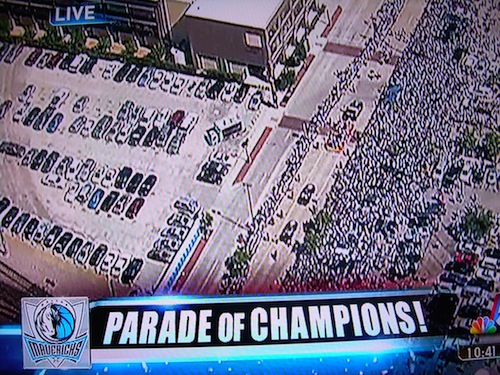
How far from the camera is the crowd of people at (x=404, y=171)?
2084mm

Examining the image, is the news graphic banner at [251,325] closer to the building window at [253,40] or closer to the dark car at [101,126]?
the dark car at [101,126]

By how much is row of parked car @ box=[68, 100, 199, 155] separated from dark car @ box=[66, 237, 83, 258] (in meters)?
0.37

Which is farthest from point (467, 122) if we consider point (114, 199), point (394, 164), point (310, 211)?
point (114, 199)

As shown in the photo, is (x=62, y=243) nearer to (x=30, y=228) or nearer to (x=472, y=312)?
(x=30, y=228)

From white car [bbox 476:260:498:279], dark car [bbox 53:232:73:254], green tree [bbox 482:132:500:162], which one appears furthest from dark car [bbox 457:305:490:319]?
dark car [bbox 53:232:73:254]

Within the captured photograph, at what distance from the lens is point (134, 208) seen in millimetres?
2119

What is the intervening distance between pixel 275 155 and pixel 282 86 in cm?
26

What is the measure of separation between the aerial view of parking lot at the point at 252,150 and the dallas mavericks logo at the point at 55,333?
0.22 feet

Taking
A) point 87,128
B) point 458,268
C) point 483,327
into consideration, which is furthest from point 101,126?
point 483,327

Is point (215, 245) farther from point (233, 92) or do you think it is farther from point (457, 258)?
point (457, 258)

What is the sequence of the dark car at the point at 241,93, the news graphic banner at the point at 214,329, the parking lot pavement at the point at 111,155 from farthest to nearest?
the dark car at the point at 241,93 → the parking lot pavement at the point at 111,155 → the news graphic banner at the point at 214,329

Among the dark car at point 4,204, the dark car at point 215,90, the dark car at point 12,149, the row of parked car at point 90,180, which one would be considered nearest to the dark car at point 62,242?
the row of parked car at point 90,180

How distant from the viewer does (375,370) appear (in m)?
2.01

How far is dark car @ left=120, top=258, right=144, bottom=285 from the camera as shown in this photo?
2.08 meters
